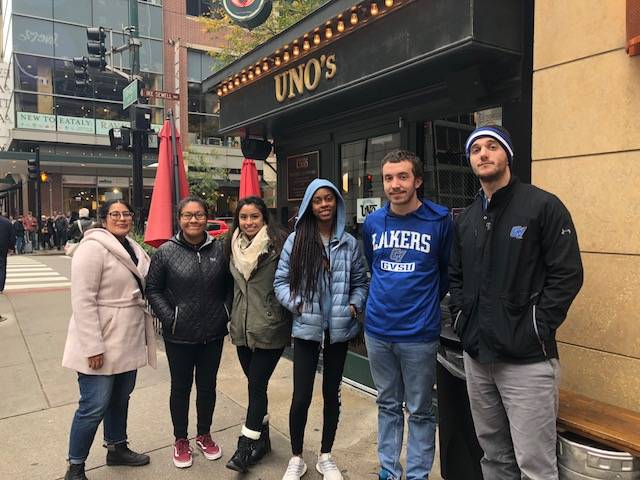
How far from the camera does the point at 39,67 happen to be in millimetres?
24375

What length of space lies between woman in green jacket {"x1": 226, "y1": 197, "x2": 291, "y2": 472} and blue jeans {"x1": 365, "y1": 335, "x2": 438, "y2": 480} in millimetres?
620

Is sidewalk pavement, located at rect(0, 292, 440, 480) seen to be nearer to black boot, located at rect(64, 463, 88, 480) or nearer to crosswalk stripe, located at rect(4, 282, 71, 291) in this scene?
black boot, located at rect(64, 463, 88, 480)

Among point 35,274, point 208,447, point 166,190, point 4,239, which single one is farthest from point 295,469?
point 35,274

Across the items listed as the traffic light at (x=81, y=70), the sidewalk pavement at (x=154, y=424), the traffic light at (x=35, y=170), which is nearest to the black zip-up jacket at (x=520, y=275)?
the sidewalk pavement at (x=154, y=424)

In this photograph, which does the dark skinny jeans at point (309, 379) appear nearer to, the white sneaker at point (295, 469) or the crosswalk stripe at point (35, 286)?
the white sneaker at point (295, 469)

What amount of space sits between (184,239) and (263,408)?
1190 mm

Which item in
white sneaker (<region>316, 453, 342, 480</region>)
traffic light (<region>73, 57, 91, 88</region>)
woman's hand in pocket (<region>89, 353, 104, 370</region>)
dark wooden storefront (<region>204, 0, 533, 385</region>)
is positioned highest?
traffic light (<region>73, 57, 91, 88</region>)

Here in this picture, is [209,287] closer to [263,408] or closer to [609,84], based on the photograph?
[263,408]

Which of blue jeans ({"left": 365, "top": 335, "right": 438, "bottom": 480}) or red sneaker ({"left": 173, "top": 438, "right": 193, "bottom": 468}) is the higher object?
blue jeans ({"left": 365, "top": 335, "right": 438, "bottom": 480})

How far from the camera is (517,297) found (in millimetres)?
2117

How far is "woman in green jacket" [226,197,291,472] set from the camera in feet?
10.1

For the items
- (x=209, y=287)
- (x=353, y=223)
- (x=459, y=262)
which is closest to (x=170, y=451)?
(x=209, y=287)

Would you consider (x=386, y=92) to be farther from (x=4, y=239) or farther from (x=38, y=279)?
(x=38, y=279)

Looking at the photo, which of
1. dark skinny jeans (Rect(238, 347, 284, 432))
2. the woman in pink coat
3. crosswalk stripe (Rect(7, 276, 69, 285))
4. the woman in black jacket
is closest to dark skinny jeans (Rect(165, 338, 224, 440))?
the woman in black jacket
